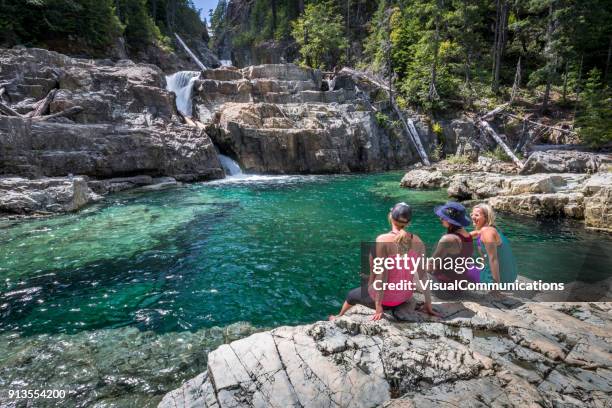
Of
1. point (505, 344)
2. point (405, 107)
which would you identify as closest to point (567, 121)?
point (405, 107)

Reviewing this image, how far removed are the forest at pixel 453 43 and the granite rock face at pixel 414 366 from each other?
28.9 metres

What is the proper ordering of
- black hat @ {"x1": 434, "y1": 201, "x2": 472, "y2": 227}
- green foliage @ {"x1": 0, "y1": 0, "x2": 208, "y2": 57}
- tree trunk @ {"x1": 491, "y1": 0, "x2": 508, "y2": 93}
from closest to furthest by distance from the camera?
1. black hat @ {"x1": 434, "y1": 201, "x2": 472, "y2": 227}
2. green foliage @ {"x1": 0, "y1": 0, "x2": 208, "y2": 57}
3. tree trunk @ {"x1": 491, "y1": 0, "x2": 508, "y2": 93}

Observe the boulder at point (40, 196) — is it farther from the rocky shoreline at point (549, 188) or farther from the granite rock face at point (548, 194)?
the granite rock face at point (548, 194)

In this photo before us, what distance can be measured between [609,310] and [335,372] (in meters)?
4.34

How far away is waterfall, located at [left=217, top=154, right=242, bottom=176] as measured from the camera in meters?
24.4

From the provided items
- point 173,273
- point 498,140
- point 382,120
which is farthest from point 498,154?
point 173,273

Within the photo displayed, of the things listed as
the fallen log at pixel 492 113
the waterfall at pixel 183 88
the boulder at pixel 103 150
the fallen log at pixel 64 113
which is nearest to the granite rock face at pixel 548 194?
the boulder at pixel 103 150

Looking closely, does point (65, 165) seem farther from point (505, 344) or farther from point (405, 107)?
point (405, 107)

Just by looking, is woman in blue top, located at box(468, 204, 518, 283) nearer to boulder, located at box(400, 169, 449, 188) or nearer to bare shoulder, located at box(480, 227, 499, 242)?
bare shoulder, located at box(480, 227, 499, 242)

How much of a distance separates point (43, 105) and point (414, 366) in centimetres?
2270

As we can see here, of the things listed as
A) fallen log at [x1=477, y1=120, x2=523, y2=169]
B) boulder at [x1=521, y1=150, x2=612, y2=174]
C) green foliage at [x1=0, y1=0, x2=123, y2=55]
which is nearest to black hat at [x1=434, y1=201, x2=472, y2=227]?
boulder at [x1=521, y1=150, x2=612, y2=174]

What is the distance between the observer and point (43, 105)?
1809cm

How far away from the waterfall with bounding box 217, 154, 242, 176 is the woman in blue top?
21.0 metres

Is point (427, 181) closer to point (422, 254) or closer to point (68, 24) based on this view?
point (422, 254)
